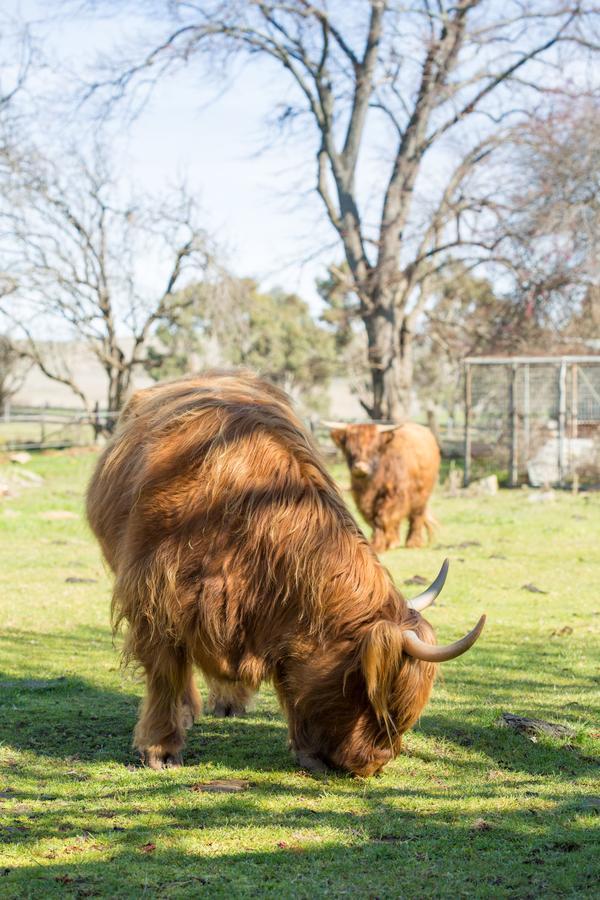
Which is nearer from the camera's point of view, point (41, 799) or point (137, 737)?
point (41, 799)

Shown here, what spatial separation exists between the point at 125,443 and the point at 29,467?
18800 mm

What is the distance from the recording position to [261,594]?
444 centimetres

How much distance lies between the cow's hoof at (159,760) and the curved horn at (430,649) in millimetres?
1442

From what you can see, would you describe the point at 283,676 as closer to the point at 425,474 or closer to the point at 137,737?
the point at 137,737

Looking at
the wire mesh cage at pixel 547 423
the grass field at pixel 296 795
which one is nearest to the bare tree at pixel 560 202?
the wire mesh cage at pixel 547 423

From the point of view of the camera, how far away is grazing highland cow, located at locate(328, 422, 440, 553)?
1280 cm

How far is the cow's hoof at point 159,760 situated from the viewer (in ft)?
15.8

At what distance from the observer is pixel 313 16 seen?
22.8 meters

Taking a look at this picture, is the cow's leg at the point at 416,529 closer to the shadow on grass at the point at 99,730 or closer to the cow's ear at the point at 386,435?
the cow's ear at the point at 386,435

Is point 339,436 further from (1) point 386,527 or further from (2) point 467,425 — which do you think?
(2) point 467,425

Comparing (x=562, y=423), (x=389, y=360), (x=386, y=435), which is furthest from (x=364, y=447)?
(x=389, y=360)

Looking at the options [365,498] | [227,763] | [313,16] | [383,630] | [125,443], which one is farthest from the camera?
[313,16]

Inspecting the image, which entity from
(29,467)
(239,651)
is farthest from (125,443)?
(29,467)

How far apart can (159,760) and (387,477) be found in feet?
27.1
